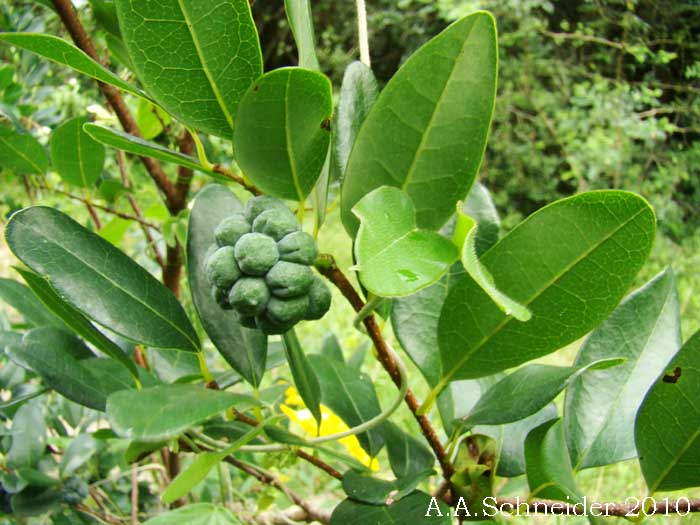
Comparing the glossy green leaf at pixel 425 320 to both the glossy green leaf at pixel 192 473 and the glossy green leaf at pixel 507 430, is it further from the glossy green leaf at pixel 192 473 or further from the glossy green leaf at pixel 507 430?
the glossy green leaf at pixel 192 473

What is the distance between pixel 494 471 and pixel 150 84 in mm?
416

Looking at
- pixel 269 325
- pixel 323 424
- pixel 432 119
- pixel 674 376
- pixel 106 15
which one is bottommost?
pixel 323 424

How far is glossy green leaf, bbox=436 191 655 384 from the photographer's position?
0.42 metres

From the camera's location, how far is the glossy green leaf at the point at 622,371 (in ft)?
1.91

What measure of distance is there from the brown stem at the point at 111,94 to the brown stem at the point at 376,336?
1.54 ft

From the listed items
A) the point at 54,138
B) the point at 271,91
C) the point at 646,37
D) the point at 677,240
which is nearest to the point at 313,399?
the point at 271,91

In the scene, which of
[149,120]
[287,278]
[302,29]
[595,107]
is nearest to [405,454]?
[287,278]

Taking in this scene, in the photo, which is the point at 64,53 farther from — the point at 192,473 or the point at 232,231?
the point at 192,473

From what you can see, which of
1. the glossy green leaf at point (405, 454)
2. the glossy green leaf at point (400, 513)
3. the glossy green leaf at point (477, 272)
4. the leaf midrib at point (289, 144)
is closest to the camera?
the glossy green leaf at point (477, 272)

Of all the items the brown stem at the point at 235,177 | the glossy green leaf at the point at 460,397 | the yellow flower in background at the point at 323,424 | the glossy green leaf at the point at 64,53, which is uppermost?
the glossy green leaf at the point at 64,53

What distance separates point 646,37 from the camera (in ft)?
16.3

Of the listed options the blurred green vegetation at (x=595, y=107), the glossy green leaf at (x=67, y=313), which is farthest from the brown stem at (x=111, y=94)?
the blurred green vegetation at (x=595, y=107)

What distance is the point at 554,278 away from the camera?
0.45 m

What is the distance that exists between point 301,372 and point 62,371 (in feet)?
0.67
